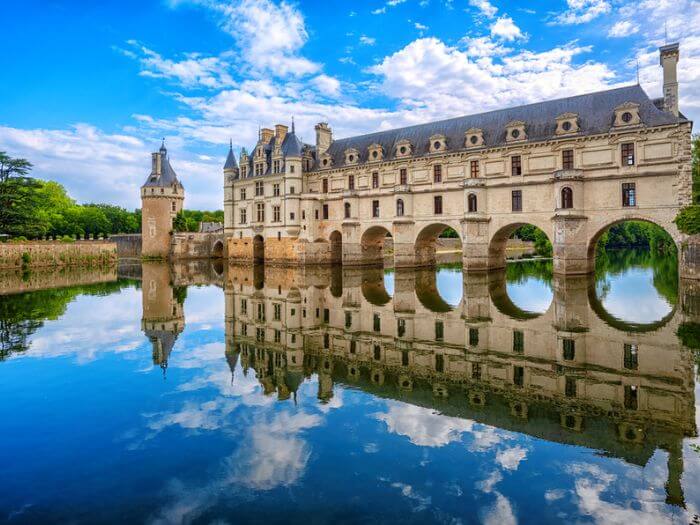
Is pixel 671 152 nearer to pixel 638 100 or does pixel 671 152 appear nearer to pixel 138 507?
pixel 638 100

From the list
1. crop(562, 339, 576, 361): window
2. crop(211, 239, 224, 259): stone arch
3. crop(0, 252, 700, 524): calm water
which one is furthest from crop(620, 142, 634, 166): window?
crop(211, 239, 224, 259): stone arch

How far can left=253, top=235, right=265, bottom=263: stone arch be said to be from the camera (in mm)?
47562

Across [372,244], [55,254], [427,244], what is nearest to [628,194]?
[427,244]

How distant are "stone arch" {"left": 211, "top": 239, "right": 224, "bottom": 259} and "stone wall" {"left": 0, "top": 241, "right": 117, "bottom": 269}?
11.7 meters

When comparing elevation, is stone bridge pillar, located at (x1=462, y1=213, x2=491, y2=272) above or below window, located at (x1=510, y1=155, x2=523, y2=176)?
below

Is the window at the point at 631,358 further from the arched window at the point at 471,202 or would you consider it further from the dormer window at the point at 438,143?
the dormer window at the point at 438,143

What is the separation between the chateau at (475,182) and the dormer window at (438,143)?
77 mm

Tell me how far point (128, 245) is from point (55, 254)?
635 inches

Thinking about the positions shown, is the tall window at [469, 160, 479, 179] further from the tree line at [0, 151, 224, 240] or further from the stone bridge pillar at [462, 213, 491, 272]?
the tree line at [0, 151, 224, 240]

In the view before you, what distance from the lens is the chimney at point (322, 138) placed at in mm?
44344

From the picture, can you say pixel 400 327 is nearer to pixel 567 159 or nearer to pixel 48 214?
pixel 567 159

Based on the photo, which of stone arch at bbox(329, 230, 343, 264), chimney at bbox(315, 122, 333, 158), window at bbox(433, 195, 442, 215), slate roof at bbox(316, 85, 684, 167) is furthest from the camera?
chimney at bbox(315, 122, 333, 158)

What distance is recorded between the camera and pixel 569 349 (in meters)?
12.2

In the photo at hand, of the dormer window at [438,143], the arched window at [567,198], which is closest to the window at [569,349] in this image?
the arched window at [567,198]
